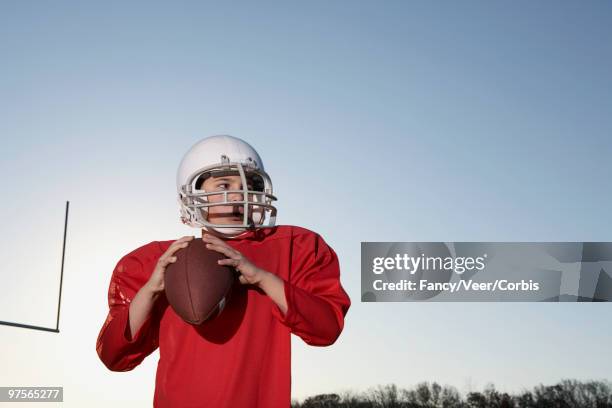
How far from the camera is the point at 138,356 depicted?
2.85 m

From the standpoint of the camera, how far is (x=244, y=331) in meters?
2.62

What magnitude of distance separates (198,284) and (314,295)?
0.48 metres

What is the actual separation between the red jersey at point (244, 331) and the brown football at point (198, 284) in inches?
6.4

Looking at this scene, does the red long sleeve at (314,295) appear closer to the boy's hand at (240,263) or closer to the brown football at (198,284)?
the boy's hand at (240,263)

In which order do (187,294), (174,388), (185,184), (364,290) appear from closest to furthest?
1. (187,294)
2. (174,388)
3. (185,184)
4. (364,290)

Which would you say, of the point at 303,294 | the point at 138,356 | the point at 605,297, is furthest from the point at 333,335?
the point at 605,297

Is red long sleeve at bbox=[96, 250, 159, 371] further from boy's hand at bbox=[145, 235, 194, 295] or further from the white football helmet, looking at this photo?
the white football helmet

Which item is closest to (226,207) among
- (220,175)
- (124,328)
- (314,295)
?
(220,175)

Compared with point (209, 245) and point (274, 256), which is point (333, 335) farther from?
point (209, 245)

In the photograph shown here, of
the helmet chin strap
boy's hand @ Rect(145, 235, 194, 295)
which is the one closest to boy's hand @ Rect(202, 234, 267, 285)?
boy's hand @ Rect(145, 235, 194, 295)

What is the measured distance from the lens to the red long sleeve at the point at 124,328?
8.95ft

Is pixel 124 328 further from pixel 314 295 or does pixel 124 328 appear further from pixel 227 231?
pixel 314 295

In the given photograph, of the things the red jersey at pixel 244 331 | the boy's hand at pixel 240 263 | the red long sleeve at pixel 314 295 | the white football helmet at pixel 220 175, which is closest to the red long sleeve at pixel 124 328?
the red jersey at pixel 244 331

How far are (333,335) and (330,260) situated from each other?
1.10ft
